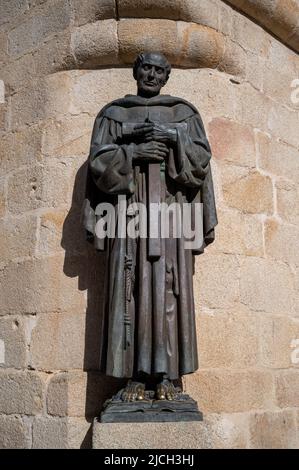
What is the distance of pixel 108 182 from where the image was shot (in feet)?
8.76

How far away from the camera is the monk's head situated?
9.30ft

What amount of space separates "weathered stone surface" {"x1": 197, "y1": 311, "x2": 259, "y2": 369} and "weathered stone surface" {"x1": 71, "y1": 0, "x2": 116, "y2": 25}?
5.77 feet

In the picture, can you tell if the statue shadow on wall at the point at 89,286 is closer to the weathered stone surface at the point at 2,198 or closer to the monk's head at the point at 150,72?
the weathered stone surface at the point at 2,198

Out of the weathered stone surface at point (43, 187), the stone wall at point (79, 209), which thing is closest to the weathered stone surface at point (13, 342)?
the stone wall at point (79, 209)

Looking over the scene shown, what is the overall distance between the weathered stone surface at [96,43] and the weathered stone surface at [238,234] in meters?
1.08

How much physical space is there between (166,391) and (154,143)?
1.08m

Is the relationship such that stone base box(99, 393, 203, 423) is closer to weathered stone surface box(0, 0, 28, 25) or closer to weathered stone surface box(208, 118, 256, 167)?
weathered stone surface box(208, 118, 256, 167)

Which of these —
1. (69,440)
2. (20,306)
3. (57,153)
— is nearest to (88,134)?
(57,153)

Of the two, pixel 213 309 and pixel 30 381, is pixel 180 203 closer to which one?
pixel 213 309

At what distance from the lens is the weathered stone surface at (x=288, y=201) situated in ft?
11.4

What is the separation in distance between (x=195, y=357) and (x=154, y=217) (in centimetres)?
63

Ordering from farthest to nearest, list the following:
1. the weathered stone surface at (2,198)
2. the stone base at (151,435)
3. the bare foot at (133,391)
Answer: the weathered stone surface at (2,198) → the bare foot at (133,391) → the stone base at (151,435)

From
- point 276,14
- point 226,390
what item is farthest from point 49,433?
point 276,14

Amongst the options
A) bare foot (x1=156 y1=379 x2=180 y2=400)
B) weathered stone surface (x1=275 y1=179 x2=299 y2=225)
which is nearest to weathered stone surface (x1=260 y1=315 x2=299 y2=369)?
weathered stone surface (x1=275 y1=179 x2=299 y2=225)
